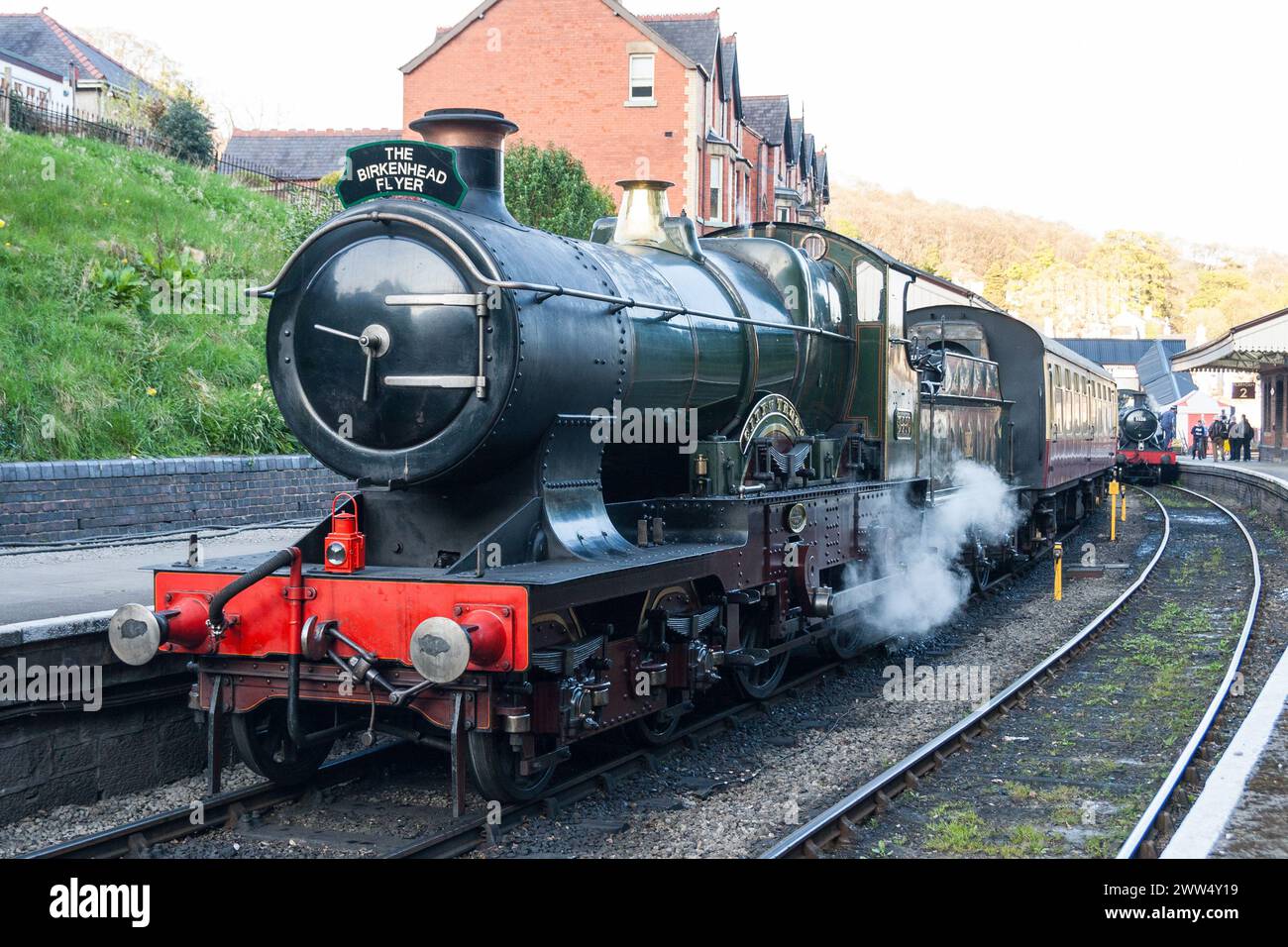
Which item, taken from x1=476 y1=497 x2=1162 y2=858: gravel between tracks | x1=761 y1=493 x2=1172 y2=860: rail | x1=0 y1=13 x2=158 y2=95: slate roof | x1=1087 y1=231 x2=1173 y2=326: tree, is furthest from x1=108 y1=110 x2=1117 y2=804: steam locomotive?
x1=1087 y1=231 x2=1173 y2=326: tree

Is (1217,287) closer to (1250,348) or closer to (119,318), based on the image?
(1250,348)

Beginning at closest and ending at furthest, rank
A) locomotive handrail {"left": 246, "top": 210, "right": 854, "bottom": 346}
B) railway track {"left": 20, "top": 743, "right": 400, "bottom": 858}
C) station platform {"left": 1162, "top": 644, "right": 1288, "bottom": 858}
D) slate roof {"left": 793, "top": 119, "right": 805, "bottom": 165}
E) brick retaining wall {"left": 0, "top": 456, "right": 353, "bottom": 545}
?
1. station platform {"left": 1162, "top": 644, "right": 1288, "bottom": 858}
2. railway track {"left": 20, "top": 743, "right": 400, "bottom": 858}
3. locomotive handrail {"left": 246, "top": 210, "right": 854, "bottom": 346}
4. brick retaining wall {"left": 0, "top": 456, "right": 353, "bottom": 545}
5. slate roof {"left": 793, "top": 119, "right": 805, "bottom": 165}

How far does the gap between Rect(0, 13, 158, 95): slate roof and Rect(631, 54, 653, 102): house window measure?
2032 centimetres

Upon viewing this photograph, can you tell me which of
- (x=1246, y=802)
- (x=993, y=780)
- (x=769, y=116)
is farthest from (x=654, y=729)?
(x=769, y=116)

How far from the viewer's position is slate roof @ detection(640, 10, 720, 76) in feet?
109

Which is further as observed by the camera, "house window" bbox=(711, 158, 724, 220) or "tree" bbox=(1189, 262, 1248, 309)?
"tree" bbox=(1189, 262, 1248, 309)

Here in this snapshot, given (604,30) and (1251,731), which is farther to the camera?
(604,30)

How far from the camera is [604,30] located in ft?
106

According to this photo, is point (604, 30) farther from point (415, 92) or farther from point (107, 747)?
point (107, 747)

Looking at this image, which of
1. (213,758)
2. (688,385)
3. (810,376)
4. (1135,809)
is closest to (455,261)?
(688,385)

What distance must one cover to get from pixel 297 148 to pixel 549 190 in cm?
2336

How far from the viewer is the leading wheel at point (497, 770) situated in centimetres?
571

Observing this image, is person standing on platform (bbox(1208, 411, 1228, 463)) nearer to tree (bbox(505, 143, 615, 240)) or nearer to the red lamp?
tree (bbox(505, 143, 615, 240))
